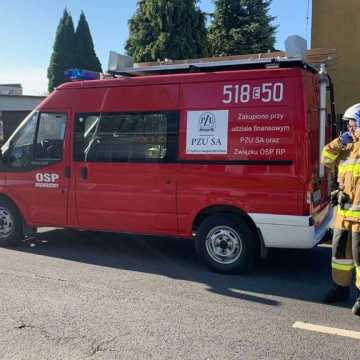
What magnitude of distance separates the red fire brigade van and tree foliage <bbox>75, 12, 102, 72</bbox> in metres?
28.7

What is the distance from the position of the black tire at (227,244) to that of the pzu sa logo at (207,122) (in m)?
1.02

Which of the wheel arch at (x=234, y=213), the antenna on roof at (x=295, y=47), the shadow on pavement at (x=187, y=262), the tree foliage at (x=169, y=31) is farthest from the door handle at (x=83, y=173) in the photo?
the tree foliage at (x=169, y=31)

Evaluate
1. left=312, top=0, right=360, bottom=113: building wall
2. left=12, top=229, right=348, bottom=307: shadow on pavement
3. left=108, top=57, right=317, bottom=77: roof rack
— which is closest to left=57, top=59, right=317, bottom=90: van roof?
left=108, top=57, right=317, bottom=77: roof rack

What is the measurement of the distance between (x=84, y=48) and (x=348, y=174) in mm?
32302

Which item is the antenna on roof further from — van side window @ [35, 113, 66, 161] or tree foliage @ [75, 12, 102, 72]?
tree foliage @ [75, 12, 102, 72]

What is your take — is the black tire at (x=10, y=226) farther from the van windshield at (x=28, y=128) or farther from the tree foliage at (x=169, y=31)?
the tree foliage at (x=169, y=31)

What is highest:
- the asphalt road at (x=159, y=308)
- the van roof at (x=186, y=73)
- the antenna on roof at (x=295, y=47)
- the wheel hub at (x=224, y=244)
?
the antenna on roof at (x=295, y=47)

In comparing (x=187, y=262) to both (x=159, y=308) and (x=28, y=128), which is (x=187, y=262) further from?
(x=28, y=128)

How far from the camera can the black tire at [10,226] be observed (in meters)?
7.02

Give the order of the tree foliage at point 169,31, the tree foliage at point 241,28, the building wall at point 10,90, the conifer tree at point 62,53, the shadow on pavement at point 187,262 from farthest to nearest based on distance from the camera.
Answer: the conifer tree at point 62,53 → the building wall at point 10,90 → the tree foliage at point 241,28 → the tree foliage at point 169,31 → the shadow on pavement at point 187,262

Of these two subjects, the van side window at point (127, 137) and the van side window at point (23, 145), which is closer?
the van side window at point (127, 137)

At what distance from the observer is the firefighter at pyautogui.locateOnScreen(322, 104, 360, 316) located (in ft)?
14.5

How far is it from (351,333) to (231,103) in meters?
2.76

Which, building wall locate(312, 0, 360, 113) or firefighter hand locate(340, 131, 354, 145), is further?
building wall locate(312, 0, 360, 113)
